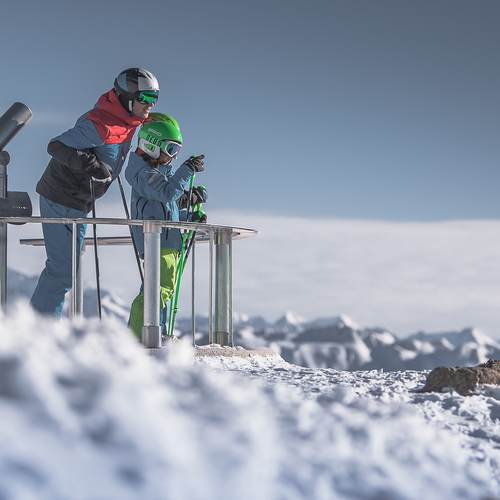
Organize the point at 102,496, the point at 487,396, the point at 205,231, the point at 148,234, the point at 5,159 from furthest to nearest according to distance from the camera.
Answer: the point at 205,231 → the point at 5,159 → the point at 148,234 → the point at 487,396 → the point at 102,496

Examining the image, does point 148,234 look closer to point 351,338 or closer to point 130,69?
point 130,69

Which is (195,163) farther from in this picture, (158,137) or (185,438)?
(185,438)

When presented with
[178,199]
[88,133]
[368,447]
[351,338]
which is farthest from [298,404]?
[351,338]

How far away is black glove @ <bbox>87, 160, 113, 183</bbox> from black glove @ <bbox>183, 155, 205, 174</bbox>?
23.3 inches

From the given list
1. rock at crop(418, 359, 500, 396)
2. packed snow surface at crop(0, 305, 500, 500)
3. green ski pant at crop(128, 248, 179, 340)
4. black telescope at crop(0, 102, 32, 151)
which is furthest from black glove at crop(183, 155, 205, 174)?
packed snow surface at crop(0, 305, 500, 500)

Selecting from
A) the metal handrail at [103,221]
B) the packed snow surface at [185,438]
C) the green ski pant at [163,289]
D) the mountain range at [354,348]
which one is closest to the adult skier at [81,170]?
the metal handrail at [103,221]

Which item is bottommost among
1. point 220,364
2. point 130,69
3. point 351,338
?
point 351,338

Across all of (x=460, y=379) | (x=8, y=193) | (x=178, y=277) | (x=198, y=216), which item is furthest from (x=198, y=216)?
(x=460, y=379)

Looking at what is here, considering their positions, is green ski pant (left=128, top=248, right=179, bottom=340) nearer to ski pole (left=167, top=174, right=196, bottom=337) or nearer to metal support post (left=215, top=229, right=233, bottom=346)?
ski pole (left=167, top=174, right=196, bottom=337)

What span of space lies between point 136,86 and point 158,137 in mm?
479

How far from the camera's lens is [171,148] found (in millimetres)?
7129

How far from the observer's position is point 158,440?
2.42 meters

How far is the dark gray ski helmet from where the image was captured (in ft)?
22.1

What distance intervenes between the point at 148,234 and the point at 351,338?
191288 millimetres
